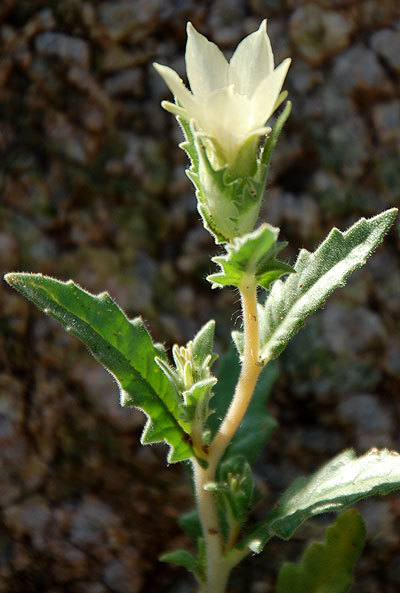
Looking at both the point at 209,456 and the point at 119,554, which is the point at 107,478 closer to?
the point at 119,554

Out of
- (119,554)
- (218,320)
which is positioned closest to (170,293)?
(218,320)

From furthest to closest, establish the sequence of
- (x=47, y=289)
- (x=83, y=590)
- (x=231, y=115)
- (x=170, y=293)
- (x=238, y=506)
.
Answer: (x=170, y=293) → (x=83, y=590) → (x=238, y=506) → (x=47, y=289) → (x=231, y=115)

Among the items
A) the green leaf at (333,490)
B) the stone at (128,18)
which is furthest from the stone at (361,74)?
the green leaf at (333,490)

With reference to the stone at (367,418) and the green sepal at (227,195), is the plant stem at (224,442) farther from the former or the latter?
the stone at (367,418)

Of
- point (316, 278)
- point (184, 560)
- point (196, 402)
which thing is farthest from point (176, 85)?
point (184, 560)

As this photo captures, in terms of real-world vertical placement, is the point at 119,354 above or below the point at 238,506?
Result: above

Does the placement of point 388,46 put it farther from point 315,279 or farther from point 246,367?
point 246,367

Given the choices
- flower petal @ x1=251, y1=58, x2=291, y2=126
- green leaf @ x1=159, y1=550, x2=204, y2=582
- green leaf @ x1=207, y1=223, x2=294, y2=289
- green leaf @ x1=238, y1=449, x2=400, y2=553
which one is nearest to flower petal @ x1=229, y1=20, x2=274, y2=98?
flower petal @ x1=251, y1=58, x2=291, y2=126
